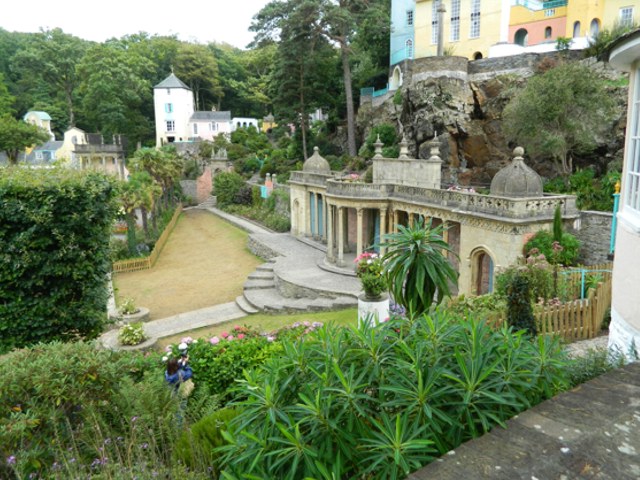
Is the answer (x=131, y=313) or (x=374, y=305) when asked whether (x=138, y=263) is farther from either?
(x=374, y=305)

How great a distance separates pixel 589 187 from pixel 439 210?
314 inches

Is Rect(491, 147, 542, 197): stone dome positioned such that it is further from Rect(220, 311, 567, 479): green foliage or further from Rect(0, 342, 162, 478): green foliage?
Rect(0, 342, 162, 478): green foliage

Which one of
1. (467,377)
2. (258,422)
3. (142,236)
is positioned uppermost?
(467,377)

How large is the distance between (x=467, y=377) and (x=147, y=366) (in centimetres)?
848

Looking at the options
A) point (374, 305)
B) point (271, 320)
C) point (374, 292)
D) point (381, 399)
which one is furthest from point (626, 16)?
point (381, 399)

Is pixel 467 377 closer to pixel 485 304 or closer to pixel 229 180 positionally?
pixel 485 304

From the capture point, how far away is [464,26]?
33.1 meters

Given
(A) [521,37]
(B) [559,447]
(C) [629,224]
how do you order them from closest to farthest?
(B) [559,447], (C) [629,224], (A) [521,37]

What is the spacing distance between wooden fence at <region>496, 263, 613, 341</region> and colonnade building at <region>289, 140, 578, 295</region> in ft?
8.35

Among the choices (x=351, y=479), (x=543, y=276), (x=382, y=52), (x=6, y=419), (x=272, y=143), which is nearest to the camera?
(x=351, y=479)

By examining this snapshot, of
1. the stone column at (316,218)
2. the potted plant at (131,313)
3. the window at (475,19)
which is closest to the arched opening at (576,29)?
the window at (475,19)

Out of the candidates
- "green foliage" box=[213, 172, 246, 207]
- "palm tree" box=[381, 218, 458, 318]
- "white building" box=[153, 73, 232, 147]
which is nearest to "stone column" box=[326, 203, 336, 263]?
"palm tree" box=[381, 218, 458, 318]

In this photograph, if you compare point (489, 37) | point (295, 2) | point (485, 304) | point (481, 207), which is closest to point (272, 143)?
point (295, 2)

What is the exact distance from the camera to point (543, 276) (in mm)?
12977
